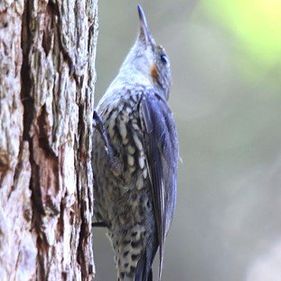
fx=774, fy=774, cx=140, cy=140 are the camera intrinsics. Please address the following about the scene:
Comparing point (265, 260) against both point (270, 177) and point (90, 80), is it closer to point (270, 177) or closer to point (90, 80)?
point (270, 177)

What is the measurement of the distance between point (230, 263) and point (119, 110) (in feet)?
3.99

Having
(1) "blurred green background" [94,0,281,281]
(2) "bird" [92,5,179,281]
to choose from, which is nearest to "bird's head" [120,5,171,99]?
(1) "blurred green background" [94,0,281,281]

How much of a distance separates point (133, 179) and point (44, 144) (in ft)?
3.53

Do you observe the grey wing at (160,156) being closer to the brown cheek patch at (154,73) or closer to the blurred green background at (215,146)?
the brown cheek patch at (154,73)

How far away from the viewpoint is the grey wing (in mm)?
2441

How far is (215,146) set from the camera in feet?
11.5

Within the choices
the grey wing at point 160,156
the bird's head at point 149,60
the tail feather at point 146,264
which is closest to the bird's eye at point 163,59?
the bird's head at point 149,60

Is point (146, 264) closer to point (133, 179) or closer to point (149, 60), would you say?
point (133, 179)

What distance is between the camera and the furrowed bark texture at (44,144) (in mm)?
1288

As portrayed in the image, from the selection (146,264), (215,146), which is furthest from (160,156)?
(215,146)

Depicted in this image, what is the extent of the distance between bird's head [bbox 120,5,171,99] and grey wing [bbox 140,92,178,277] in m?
0.33

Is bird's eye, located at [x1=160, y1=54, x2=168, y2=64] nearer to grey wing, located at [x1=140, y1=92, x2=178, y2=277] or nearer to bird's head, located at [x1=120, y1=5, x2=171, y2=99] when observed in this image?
bird's head, located at [x1=120, y1=5, x2=171, y2=99]

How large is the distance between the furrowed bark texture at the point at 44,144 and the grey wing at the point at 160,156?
0.89 metres

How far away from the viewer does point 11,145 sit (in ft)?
4.21
